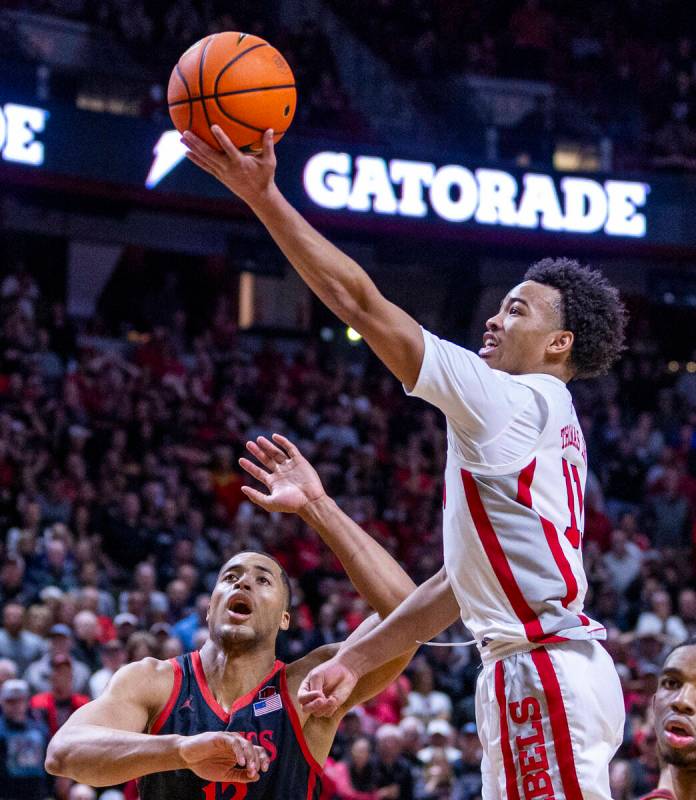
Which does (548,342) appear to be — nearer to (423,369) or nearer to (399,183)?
(423,369)

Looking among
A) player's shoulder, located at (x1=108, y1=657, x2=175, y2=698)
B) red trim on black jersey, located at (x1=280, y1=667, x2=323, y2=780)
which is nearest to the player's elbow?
player's shoulder, located at (x1=108, y1=657, x2=175, y2=698)

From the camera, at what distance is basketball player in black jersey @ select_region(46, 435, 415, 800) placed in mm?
3891

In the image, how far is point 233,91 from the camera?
354 centimetres

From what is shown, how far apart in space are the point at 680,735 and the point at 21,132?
39.3 ft

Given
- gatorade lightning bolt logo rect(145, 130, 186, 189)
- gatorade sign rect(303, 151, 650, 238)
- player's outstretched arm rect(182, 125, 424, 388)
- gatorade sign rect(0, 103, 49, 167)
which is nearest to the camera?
player's outstretched arm rect(182, 125, 424, 388)

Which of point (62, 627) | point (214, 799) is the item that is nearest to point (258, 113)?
point (214, 799)

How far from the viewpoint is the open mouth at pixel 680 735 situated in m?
3.60

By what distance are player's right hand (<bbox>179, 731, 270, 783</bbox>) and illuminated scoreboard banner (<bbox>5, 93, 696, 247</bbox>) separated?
11.7 meters

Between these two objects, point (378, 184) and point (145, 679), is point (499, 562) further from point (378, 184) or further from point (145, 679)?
point (378, 184)

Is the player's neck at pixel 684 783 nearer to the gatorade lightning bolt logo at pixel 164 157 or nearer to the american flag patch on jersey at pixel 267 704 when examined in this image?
the american flag patch on jersey at pixel 267 704

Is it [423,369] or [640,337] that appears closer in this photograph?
[423,369]

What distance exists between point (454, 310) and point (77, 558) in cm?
920

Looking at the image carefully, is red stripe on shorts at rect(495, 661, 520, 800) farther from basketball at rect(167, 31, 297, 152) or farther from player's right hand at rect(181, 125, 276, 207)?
basketball at rect(167, 31, 297, 152)

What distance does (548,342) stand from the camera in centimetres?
371
